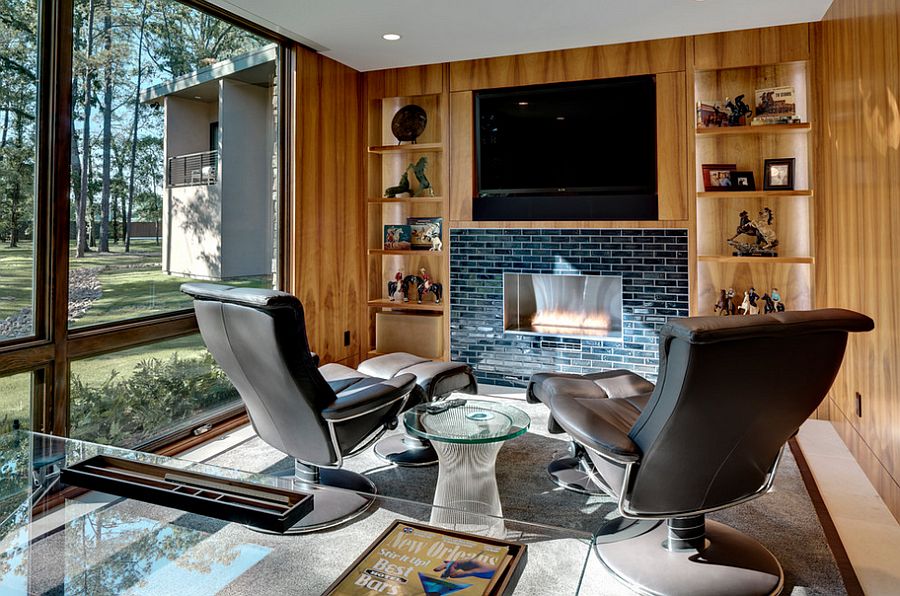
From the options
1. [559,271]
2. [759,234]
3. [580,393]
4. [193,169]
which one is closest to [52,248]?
[193,169]

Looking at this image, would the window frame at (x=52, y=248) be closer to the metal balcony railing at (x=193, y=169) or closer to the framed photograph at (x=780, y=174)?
the metal balcony railing at (x=193, y=169)

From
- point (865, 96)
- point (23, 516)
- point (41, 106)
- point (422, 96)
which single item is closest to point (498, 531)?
point (23, 516)

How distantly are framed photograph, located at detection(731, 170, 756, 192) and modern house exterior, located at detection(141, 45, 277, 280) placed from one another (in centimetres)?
319

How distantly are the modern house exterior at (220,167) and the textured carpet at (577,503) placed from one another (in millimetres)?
1194

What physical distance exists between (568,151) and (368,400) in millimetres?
2778

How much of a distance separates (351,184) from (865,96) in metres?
3.42

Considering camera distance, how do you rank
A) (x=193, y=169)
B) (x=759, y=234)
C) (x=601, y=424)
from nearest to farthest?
(x=601, y=424) → (x=193, y=169) → (x=759, y=234)

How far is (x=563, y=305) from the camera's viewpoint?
4.59 meters

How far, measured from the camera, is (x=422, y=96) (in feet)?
16.1

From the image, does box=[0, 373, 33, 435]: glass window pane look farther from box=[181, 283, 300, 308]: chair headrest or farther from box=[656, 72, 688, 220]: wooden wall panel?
box=[656, 72, 688, 220]: wooden wall panel

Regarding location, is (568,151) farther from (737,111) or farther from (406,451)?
(406,451)

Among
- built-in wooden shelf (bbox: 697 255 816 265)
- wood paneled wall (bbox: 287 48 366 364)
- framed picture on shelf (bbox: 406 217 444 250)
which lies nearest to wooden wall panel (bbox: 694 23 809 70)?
built-in wooden shelf (bbox: 697 255 816 265)

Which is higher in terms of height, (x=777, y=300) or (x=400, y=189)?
(x=400, y=189)

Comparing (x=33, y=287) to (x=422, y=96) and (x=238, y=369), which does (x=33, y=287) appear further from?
(x=422, y=96)
